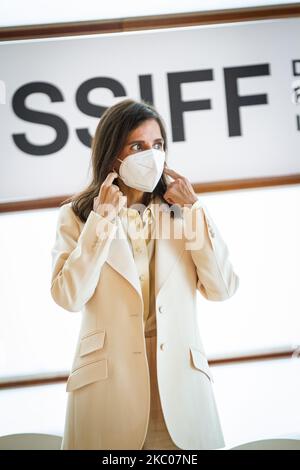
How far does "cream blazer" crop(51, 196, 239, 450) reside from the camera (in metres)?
1.43

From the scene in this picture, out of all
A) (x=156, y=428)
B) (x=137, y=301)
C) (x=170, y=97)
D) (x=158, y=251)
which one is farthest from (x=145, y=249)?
(x=170, y=97)

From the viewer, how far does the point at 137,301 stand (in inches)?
56.8

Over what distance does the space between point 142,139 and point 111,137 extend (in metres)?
0.09

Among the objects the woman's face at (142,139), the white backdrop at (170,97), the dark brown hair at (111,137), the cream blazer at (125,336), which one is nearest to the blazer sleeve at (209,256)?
the cream blazer at (125,336)

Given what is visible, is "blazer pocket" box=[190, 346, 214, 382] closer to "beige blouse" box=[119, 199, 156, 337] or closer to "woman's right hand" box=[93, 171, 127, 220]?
"beige blouse" box=[119, 199, 156, 337]

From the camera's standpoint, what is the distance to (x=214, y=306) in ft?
6.63

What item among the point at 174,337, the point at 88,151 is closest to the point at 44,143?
the point at 88,151

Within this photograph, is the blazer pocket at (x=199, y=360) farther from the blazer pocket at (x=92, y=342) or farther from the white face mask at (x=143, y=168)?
the white face mask at (x=143, y=168)

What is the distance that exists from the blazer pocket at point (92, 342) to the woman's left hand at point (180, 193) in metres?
0.41

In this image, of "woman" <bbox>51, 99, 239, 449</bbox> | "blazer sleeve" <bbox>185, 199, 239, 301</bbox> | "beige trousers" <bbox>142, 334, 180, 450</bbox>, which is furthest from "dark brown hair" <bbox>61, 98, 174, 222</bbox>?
"beige trousers" <bbox>142, 334, 180, 450</bbox>

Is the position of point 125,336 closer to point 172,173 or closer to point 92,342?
point 92,342

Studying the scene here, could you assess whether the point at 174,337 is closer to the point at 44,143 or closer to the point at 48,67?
the point at 44,143

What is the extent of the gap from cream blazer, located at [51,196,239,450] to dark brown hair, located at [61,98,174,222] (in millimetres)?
102

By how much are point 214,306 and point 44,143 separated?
829 millimetres
